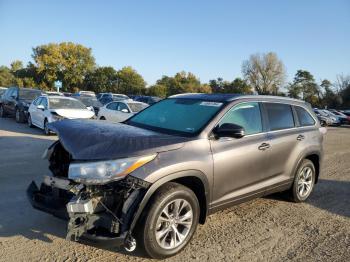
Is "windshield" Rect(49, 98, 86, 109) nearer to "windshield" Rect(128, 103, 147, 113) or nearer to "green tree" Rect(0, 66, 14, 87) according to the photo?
"windshield" Rect(128, 103, 147, 113)

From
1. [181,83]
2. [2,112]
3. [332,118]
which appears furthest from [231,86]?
[2,112]

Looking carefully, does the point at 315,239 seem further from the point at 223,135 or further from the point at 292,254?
the point at 223,135

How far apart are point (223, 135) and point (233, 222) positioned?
1408mm

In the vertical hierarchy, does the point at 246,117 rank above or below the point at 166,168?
above

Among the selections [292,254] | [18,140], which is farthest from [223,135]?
[18,140]

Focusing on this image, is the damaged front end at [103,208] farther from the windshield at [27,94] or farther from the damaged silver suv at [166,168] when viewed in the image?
the windshield at [27,94]

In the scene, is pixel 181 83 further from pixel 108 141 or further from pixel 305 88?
pixel 108 141

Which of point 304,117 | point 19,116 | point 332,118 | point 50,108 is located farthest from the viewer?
A: point 332,118

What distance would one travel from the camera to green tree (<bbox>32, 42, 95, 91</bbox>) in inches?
2463

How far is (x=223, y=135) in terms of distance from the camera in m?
4.12

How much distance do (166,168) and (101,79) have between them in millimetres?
65734

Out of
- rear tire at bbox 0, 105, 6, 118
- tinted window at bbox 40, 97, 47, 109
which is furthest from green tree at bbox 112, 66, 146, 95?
tinted window at bbox 40, 97, 47, 109

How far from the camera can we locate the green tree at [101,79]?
221 ft

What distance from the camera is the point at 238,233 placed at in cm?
447
